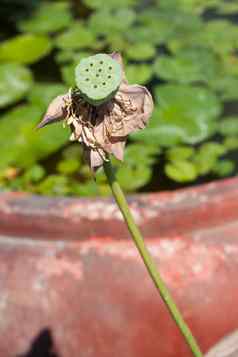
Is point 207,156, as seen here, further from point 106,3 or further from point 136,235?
point 136,235

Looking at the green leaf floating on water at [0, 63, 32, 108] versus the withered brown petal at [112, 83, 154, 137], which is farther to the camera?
the green leaf floating on water at [0, 63, 32, 108]

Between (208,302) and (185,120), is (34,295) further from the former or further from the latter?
(185,120)

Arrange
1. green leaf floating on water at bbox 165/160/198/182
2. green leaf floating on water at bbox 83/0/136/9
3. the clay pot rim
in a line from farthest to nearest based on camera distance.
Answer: green leaf floating on water at bbox 83/0/136/9, green leaf floating on water at bbox 165/160/198/182, the clay pot rim

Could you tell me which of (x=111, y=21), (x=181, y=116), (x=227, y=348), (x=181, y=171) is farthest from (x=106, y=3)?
(x=227, y=348)

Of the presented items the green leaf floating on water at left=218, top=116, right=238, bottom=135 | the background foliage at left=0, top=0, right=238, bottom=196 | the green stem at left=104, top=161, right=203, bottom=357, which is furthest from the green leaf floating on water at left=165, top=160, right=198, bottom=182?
the green stem at left=104, top=161, right=203, bottom=357

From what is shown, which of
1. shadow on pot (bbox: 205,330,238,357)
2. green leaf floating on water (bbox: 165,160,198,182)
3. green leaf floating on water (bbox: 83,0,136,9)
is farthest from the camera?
green leaf floating on water (bbox: 83,0,136,9)

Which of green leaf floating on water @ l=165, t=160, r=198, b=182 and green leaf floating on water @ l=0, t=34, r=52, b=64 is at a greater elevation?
green leaf floating on water @ l=0, t=34, r=52, b=64

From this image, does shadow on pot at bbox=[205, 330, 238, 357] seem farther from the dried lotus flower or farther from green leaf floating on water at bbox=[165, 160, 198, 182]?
green leaf floating on water at bbox=[165, 160, 198, 182]
